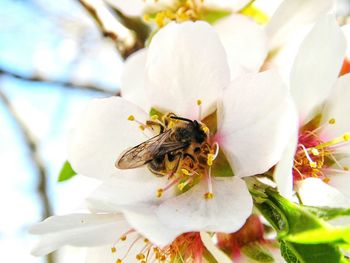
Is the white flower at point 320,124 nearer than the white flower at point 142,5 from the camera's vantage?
Yes

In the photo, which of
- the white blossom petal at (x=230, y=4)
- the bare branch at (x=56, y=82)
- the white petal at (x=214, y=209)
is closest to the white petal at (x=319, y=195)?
the white petal at (x=214, y=209)

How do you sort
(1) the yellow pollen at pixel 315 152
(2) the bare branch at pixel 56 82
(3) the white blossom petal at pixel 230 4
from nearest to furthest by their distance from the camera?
(1) the yellow pollen at pixel 315 152
(3) the white blossom petal at pixel 230 4
(2) the bare branch at pixel 56 82

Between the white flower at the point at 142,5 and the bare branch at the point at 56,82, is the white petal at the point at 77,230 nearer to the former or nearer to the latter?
the white flower at the point at 142,5

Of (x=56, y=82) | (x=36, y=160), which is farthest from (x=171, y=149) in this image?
(x=36, y=160)

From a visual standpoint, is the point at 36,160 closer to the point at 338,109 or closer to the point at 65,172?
the point at 65,172

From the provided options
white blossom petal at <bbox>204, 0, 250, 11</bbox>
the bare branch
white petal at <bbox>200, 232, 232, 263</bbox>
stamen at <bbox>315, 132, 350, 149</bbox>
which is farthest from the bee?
the bare branch

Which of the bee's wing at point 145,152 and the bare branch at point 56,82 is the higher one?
the bee's wing at point 145,152

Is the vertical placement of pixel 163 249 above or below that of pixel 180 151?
below
